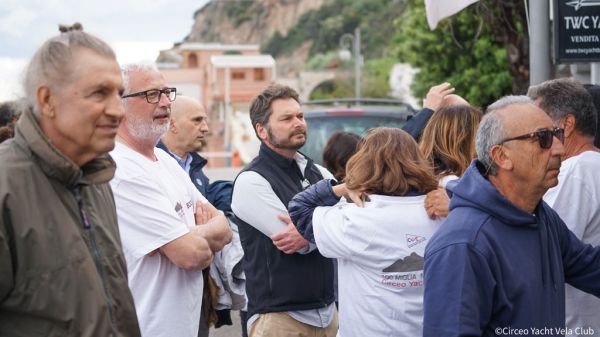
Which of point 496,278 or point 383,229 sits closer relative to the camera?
point 496,278

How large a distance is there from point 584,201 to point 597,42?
99.7 inches

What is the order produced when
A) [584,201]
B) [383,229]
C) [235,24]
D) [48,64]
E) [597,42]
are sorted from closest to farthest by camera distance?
[48,64]
[383,229]
[584,201]
[597,42]
[235,24]

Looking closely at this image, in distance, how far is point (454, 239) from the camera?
3.03m

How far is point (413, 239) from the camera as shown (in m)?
3.71

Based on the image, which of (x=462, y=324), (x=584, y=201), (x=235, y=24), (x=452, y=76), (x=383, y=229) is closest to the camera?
(x=462, y=324)

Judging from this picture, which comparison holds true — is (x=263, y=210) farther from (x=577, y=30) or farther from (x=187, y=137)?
(x=577, y=30)

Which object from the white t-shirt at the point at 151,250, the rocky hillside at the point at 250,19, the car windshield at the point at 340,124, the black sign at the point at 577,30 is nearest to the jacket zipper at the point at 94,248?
the white t-shirt at the point at 151,250

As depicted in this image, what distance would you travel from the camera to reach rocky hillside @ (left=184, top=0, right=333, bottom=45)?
460ft

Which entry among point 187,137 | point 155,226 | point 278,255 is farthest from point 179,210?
point 187,137

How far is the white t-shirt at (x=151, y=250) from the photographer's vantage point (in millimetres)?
3764

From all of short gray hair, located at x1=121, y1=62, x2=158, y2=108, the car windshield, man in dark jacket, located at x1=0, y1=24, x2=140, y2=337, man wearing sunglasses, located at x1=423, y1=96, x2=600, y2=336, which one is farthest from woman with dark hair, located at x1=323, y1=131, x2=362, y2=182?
man in dark jacket, located at x1=0, y1=24, x2=140, y2=337

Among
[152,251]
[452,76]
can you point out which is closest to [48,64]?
[152,251]

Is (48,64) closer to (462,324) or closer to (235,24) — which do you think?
(462,324)

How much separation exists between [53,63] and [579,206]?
107 inches
